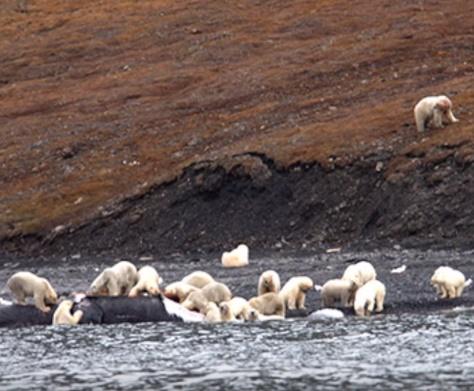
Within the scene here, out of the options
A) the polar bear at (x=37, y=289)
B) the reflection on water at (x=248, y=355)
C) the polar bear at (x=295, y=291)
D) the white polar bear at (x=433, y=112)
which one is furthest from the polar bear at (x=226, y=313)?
the white polar bear at (x=433, y=112)

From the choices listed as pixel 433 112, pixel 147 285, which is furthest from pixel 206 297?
pixel 433 112

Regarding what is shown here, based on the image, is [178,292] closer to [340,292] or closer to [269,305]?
[269,305]

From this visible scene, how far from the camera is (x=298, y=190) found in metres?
56.6

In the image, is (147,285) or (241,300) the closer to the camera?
(241,300)

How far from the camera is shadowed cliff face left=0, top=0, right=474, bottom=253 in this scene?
179 ft

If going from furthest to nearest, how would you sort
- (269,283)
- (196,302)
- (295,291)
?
1. (269,283)
2. (295,291)
3. (196,302)

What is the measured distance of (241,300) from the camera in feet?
108

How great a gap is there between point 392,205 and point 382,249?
13.3 ft

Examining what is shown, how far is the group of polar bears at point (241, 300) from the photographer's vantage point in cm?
3250

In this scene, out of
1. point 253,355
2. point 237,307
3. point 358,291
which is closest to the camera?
point 253,355

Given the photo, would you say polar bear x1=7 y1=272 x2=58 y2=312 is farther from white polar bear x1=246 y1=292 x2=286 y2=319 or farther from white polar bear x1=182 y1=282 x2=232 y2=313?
white polar bear x1=246 y1=292 x2=286 y2=319

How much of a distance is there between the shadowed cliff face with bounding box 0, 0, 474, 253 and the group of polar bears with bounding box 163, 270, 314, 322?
1434cm

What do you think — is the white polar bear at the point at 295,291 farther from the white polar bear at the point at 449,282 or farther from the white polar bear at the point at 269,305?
the white polar bear at the point at 449,282

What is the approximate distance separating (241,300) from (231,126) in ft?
128
